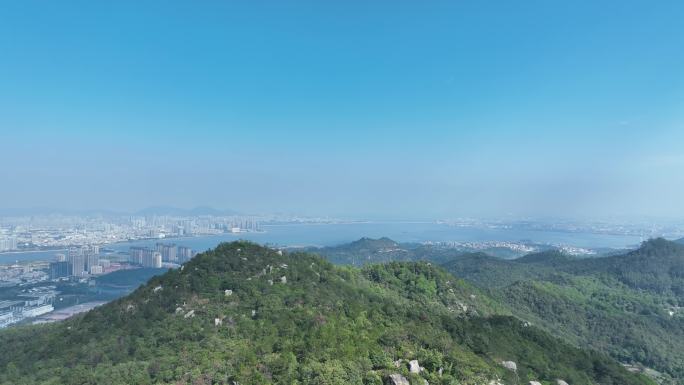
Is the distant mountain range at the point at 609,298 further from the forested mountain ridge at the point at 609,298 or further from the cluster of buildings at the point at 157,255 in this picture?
the cluster of buildings at the point at 157,255

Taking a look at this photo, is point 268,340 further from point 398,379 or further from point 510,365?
point 510,365

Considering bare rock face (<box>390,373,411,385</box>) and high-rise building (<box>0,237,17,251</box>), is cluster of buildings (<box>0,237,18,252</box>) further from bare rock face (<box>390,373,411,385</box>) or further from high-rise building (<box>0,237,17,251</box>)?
bare rock face (<box>390,373,411,385</box>)

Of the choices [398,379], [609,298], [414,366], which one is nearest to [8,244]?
[414,366]

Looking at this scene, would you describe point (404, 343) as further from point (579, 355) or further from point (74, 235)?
point (74, 235)

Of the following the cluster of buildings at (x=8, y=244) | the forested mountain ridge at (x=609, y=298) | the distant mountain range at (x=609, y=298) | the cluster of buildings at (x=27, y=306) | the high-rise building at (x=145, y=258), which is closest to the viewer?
the distant mountain range at (x=609, y=298)

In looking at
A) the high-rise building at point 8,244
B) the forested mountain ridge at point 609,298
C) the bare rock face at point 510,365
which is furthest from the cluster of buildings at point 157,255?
the bare rock face at point 510,365
